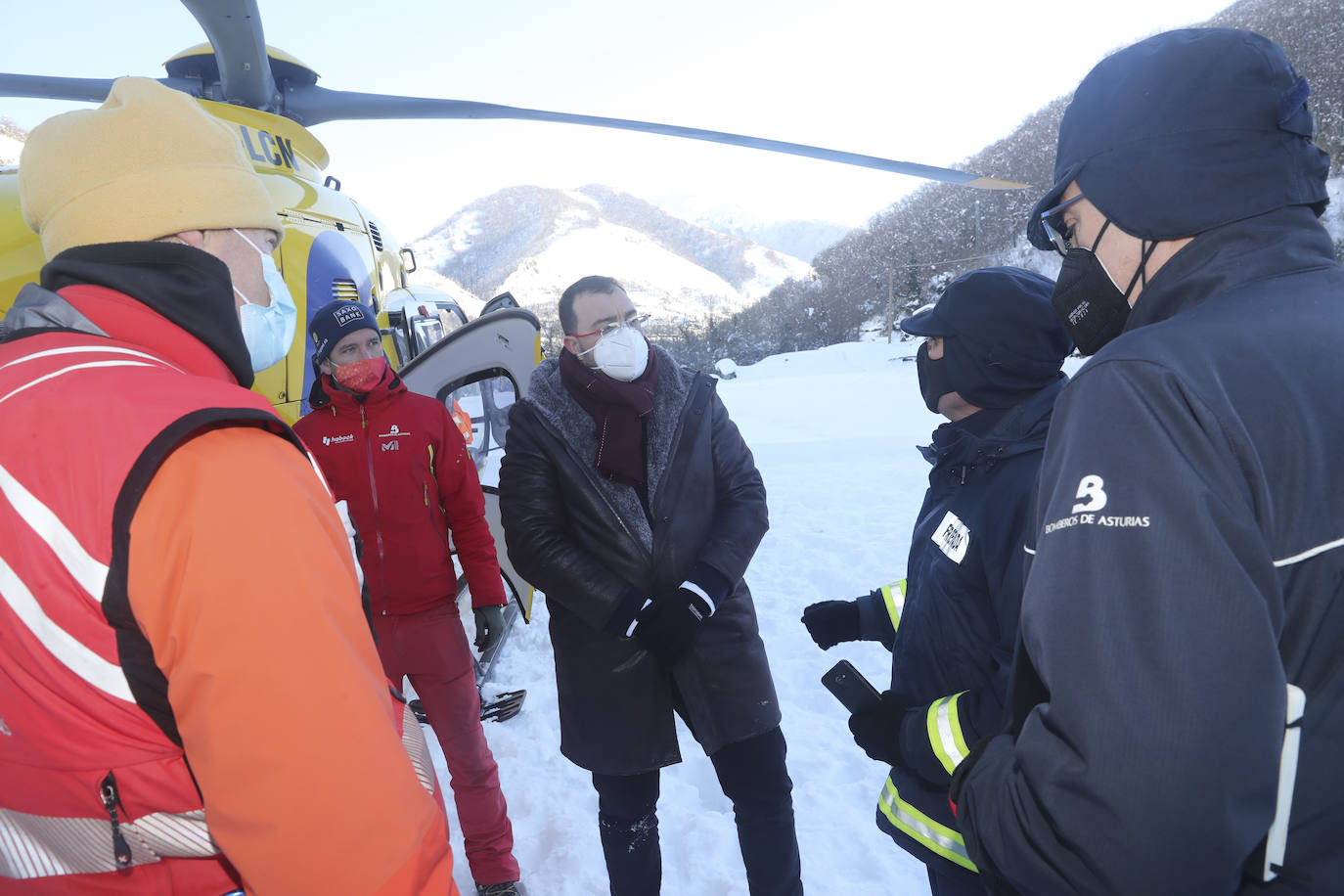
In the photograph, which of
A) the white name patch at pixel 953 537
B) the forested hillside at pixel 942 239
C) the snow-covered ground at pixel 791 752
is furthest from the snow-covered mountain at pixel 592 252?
the white name patch at pixel 953 537

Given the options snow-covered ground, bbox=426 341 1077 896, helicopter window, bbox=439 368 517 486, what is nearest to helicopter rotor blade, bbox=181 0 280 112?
helicopter window, bbox=439 368 517 486

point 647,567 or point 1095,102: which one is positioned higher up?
point 1095,102

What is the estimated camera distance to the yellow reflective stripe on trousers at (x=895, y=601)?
2.16 metres

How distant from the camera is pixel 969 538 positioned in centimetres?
168

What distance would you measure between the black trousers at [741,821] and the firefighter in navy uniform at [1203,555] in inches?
55.9

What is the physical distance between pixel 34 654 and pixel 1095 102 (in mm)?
1733

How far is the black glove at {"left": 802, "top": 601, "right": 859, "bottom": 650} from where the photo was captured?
226 centimetres

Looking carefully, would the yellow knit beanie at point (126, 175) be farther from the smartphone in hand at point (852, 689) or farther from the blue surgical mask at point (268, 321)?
the smartphone in hand at point (852, 689)

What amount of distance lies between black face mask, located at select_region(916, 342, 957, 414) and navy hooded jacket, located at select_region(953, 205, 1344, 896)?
95 centimetres

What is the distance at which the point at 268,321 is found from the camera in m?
1.44

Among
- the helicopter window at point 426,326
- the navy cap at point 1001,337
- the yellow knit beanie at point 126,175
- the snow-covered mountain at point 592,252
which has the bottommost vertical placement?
the snow-covered mountain at point 592,252

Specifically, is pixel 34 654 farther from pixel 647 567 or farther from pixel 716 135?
pixel 716 135

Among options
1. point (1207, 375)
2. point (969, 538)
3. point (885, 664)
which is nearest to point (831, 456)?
point (885, 664)

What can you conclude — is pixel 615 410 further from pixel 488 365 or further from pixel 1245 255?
pixel 488 365
